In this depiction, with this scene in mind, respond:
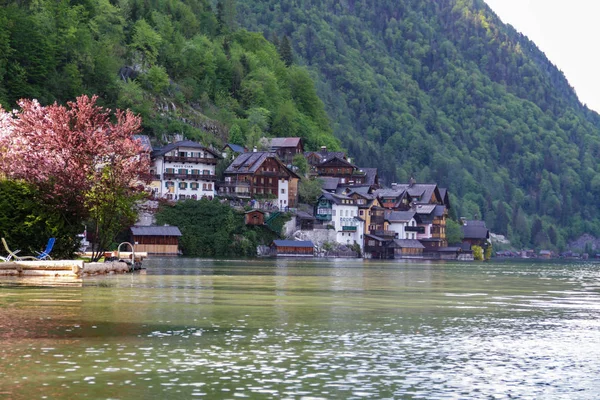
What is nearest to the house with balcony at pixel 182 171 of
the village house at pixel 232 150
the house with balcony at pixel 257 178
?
the house with balcony at pixel 257 178

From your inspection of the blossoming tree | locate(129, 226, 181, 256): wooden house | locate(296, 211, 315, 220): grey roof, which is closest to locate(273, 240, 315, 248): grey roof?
locate(296, 211, 315, 220): grey roof

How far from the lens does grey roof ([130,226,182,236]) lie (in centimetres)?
14425

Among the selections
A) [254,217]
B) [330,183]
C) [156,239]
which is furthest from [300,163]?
[156,239]

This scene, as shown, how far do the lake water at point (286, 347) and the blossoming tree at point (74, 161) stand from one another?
19013mm

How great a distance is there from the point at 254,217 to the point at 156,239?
21940 millimetres

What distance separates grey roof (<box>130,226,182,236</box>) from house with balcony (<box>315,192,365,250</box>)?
43.0 m

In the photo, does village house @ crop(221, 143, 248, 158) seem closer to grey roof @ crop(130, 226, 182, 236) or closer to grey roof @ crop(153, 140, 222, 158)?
grey roof @ crop(153, 140, 222, 158)

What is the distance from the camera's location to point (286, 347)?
1083 inches

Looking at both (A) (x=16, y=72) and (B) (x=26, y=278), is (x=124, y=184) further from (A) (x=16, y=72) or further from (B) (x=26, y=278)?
(A) (x=16, y=72)

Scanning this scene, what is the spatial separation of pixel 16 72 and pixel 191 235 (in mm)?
34526

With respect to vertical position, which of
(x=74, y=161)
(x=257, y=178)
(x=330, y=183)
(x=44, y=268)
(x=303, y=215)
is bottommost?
(x=44, y=268)

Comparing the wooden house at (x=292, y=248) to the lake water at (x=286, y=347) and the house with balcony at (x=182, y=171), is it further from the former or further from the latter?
the lake water at (x=286, y=347)

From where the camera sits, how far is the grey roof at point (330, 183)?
195 m

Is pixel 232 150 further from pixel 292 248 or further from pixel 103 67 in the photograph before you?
pixel 103 67
